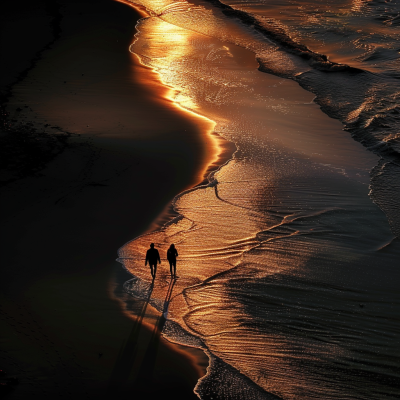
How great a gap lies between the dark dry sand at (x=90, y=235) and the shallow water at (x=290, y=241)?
2.02 ft

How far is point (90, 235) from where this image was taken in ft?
34.7

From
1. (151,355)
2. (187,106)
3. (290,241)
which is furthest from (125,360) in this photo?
(187,106)

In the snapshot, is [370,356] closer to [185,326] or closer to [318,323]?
[318,323]

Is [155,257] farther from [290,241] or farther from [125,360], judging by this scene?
[290,241]

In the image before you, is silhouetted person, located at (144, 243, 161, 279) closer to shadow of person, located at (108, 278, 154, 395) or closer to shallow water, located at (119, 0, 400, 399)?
shallow water, located at (119, 0, 400, 399)

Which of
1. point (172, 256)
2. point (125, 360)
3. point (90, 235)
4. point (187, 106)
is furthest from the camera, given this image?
point (187, 106)

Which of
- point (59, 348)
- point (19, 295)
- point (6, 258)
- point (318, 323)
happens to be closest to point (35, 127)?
point (6, 258)

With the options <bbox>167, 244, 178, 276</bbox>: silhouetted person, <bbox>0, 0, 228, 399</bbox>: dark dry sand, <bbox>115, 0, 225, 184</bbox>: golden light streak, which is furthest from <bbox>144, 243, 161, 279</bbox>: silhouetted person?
<bbox>115, 0, 225, 184</bbox>: golden light streak

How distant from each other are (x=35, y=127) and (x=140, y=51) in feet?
41.3

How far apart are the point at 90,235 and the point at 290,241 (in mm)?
4365

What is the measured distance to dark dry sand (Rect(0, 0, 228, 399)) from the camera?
7.08 meters

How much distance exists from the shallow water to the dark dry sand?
62cm

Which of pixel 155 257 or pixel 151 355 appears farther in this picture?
pixel 155 257

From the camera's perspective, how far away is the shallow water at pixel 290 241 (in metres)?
7.44
